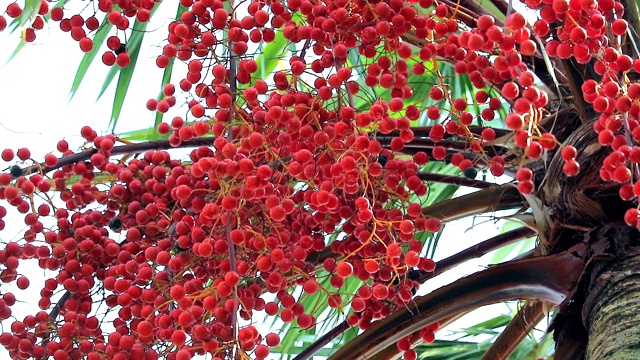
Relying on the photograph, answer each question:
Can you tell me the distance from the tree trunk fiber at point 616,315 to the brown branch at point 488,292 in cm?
6

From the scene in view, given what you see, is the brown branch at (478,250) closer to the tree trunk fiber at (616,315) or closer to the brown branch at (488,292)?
the brown branch at (488,292)

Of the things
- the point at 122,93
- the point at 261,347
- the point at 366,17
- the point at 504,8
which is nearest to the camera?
the point at 261,347

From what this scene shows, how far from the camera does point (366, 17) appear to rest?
1.19 meters

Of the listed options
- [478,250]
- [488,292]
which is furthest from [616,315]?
[478,250]

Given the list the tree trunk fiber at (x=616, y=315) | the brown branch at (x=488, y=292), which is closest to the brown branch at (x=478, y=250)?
the brown branch at (x=488, y=292)

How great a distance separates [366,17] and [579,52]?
1.06 feet

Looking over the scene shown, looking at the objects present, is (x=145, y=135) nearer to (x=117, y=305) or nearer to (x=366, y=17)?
(x=117, y=305)

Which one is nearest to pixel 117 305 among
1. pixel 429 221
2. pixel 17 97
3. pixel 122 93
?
pixel 429 221

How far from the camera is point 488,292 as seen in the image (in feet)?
4.30

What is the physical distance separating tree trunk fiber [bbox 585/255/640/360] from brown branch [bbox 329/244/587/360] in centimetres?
6

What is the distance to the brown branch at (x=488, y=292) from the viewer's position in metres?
1.28

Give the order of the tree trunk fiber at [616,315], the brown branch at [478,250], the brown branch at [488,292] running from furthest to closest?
the brown branch at [478,250] → the brown branch at [488,292] → the tree trunk fiber at [616,315]

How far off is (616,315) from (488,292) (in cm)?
21

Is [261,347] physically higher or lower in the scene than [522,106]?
lower
